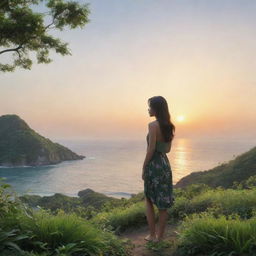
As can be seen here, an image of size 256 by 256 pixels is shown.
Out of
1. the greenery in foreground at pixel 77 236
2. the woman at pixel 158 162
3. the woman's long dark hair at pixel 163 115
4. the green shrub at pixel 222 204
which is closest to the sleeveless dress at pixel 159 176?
the woman at pixel 158 162

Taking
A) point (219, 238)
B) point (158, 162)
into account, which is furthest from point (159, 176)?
point (219, 238)

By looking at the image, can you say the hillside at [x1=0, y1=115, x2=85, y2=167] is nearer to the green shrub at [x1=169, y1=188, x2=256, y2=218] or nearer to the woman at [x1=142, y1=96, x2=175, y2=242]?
the green shrub at [x1=169, y1=188, x2=256, y2=218]

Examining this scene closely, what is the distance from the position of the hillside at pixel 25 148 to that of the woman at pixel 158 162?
164 m

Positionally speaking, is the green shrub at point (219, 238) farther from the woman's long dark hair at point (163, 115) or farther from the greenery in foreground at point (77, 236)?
the woman's long dark hair at point (163, 115)

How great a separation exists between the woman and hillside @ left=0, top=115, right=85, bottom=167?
163886 mm

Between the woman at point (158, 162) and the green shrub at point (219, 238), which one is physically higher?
the woman at point (158, 162)

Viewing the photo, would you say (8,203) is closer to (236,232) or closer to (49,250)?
(49,250)

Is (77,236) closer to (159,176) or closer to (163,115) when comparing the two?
(159,176)

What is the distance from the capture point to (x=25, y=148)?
564ft

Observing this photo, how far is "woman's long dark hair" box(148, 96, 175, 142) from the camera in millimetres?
6240

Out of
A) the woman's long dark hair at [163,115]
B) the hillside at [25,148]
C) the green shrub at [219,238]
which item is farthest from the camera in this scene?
the hillside at [25,148]

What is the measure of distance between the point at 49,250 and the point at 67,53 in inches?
364

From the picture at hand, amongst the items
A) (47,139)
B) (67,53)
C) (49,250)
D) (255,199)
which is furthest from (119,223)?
(47,139)

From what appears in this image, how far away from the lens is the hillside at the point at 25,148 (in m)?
166
